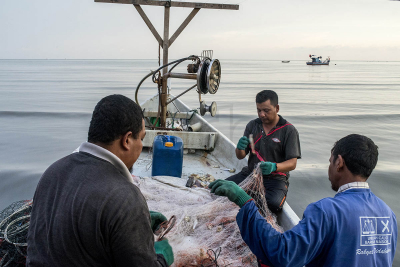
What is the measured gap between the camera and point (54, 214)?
4.47 ft

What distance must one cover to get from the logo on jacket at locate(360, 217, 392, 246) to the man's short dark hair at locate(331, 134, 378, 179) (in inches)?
10.3

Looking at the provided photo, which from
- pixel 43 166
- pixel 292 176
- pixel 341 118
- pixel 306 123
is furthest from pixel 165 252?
pixel 341 118

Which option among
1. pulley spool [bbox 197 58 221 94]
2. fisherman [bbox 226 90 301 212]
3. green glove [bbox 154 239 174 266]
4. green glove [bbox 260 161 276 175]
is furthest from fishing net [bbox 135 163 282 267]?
pulley spool [bbox 197 58 221 94]

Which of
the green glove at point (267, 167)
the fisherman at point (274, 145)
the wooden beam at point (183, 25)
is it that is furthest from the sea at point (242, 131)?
the wooden beam at point (183, 25)

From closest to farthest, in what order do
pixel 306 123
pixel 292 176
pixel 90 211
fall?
pixel 90 211 < pixel 292 176 < pixel 306 123

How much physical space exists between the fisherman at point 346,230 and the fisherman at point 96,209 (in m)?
0.73

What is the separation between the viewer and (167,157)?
4.54m

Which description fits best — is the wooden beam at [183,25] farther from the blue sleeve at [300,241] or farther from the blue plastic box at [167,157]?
the blue sleeve at [300,241]

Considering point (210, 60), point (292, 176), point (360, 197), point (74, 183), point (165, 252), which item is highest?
point (210, 60)

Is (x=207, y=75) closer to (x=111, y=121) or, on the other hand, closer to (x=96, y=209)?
(x=111, y=121)

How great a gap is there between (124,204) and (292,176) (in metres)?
7.13

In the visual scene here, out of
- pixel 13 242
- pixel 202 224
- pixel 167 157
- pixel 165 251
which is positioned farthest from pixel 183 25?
pixel 165 251

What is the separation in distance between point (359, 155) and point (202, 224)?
1605 millimetres

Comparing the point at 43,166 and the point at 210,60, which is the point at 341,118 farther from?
the point at 43,166
